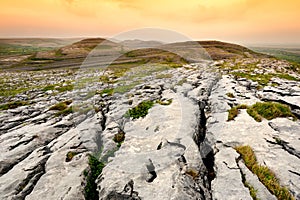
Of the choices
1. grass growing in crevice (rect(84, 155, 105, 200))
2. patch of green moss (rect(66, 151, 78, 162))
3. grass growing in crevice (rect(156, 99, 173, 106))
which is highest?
grass growing in crevice (rect(156, 99, 173, 106))

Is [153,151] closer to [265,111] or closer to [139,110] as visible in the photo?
[139,110]

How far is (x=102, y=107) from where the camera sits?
23.4 meters

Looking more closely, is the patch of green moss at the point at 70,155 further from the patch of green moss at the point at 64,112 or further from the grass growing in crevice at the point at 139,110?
the patch of green moss at the point at 64,112

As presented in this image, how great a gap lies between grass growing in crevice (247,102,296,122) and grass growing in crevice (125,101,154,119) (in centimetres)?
914

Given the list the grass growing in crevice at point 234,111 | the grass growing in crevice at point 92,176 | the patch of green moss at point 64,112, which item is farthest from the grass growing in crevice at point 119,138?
the patch of green moss at point 64,112

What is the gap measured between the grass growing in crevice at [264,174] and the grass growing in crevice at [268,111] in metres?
5.13

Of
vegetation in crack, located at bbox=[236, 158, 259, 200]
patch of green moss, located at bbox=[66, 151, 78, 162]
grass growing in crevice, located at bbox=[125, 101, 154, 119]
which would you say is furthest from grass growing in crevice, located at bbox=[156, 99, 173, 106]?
vegetation in crack, located at bbox=[236, 158, 259, 200]

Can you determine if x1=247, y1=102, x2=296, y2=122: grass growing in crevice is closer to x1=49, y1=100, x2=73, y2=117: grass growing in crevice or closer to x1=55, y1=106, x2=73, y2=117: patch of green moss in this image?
x1=55, y1=106, x2=73, y2=117: patch of green moss

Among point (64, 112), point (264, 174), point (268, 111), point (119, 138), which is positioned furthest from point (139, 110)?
point (264, 174)

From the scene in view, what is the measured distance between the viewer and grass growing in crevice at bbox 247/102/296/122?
16453 millimetres

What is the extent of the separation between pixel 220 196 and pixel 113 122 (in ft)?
37.3

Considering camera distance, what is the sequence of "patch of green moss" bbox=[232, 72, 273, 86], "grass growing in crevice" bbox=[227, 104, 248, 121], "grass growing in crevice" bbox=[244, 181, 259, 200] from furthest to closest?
"patch of green moss" bbox=[232, 72, 273, 86], "grass growing in crevice" bbox=[227, 104, 248, 121], "grass growing in crevice" bbox=[244, 181, 259, 200]

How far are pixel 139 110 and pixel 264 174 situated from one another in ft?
39.7

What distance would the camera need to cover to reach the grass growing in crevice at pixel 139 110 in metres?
19.0
